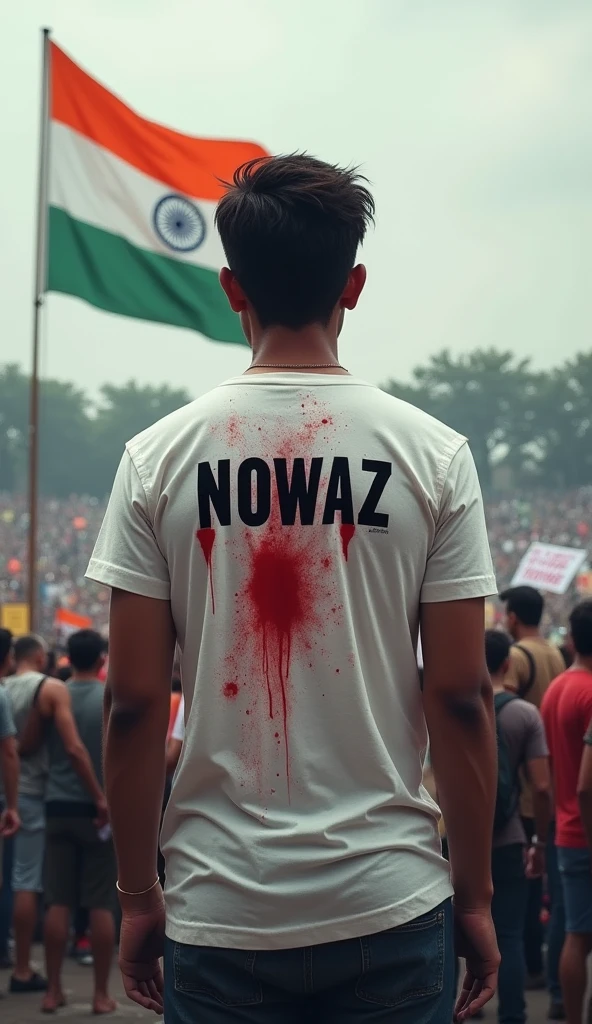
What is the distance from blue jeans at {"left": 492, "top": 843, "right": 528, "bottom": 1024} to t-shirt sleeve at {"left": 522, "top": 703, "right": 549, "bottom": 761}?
37 cm

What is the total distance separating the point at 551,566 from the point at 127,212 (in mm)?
5001

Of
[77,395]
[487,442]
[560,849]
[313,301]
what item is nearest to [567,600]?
[560,849]

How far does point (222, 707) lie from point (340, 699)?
16cm

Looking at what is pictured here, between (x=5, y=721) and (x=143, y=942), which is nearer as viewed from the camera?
(x=143, y=942)

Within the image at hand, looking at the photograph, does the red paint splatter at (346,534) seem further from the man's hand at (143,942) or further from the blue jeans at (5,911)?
the blue jeans at (5,911)

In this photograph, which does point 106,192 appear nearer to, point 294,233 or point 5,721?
point 5,721

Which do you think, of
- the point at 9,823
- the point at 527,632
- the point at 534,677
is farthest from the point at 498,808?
the point at 9,823

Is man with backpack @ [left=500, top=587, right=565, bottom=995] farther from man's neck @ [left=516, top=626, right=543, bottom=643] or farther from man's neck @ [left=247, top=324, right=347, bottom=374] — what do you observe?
man's neck @ [left=247, top=324, right=347, bottom=374]

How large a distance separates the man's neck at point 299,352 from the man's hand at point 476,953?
30.6 inches

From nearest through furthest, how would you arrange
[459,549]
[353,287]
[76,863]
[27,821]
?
[459,549] < [353,287] < [76,863] < [27,821]

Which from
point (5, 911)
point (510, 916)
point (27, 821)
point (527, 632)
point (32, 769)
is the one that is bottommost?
point (5, 911)

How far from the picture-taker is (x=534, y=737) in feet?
17.6

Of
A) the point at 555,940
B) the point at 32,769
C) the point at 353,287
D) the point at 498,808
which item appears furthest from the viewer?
the point at 32,769

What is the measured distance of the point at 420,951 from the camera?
1728 mm
